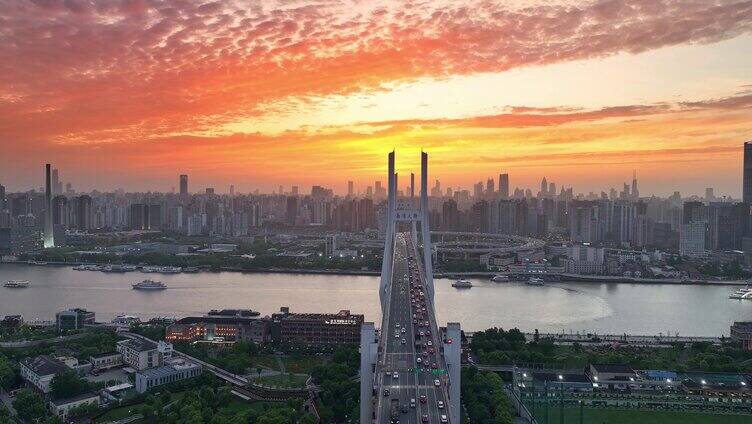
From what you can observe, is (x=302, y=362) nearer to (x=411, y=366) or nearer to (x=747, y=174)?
(x=411, y=366)

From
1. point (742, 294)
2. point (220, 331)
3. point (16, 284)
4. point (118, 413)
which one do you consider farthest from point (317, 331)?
point (742, 294)

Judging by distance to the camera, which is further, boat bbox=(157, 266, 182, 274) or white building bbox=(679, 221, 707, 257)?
white building bbox=(679, 221, 707, 257)

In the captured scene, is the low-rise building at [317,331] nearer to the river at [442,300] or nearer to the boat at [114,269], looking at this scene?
the river at [442,300]

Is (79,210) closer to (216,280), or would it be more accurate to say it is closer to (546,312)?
(216,280)

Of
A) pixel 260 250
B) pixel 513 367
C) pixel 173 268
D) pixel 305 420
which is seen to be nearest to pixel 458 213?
pixel 260 250

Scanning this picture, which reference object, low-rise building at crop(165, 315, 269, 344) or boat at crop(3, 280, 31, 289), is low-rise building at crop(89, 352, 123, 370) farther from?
boat at crop(3, 280, 31, 289)

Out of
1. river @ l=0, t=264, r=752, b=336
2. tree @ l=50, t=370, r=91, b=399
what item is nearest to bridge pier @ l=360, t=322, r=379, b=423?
tree @ l=50, t=370, r=91, b=399

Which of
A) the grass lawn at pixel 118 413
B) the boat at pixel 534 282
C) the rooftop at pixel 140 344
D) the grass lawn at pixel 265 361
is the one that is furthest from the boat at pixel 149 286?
the boat at pixel 534 282
